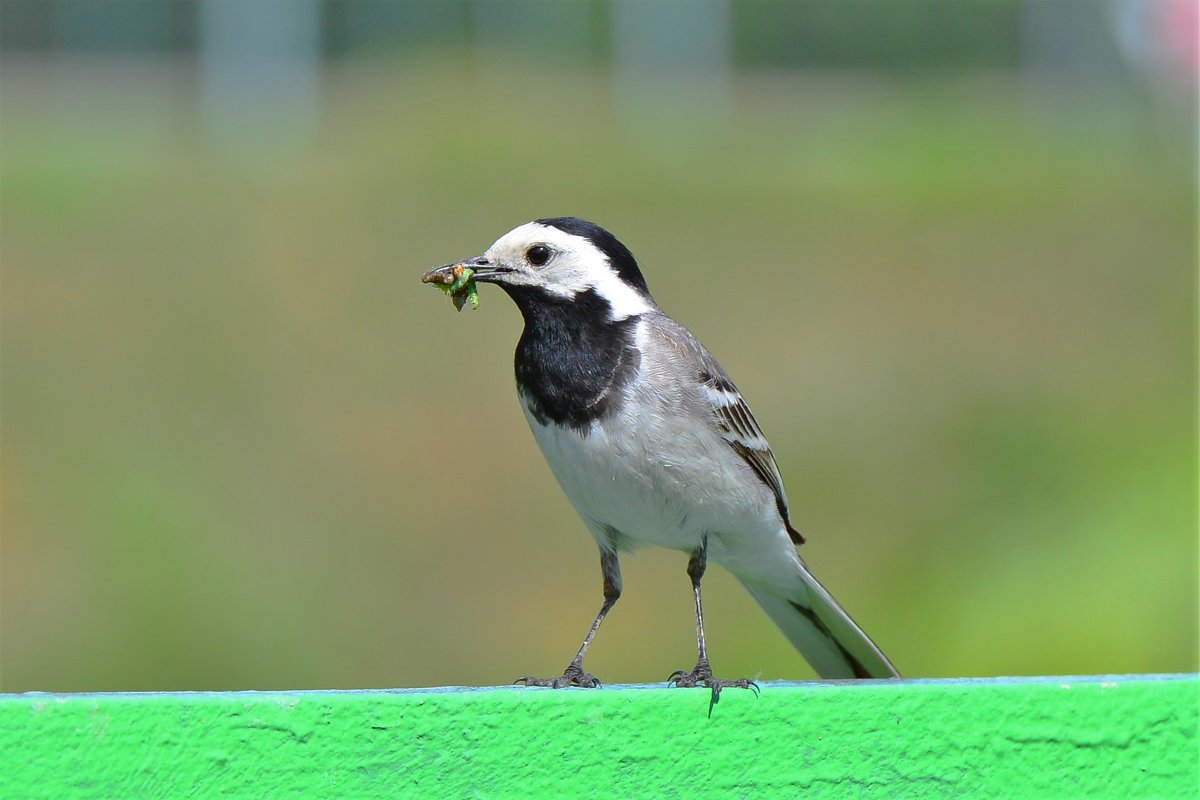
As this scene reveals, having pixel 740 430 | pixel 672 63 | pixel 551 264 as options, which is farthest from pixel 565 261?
pixel 672 63

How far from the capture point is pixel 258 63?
17.0 meters

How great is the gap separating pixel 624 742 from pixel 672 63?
14.5 m

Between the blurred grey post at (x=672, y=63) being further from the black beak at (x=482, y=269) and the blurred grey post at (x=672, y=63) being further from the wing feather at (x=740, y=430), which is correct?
the black beak at (x=482, y=269)

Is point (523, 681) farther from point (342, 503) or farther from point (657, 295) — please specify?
point (657, 295)

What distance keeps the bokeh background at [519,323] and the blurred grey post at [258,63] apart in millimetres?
45

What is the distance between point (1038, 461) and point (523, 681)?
769 centimetres

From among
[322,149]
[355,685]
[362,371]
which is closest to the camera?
[355,685]

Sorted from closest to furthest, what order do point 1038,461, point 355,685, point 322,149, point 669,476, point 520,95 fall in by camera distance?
point 669,476, point 355,685, point 1038,461, point 322,149, point 520,95

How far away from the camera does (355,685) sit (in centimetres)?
1010

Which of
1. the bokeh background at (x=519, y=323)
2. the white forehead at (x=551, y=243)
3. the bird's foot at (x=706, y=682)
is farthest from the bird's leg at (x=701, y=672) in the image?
the bokeh background at (x=519, y=323)

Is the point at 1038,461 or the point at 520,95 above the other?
the point at 520,95

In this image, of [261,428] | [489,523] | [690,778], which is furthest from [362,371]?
[690,778]

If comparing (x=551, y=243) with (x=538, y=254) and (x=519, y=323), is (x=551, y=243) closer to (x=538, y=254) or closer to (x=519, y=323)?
(x=538, y=254)

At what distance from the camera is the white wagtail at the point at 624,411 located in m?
4.71
